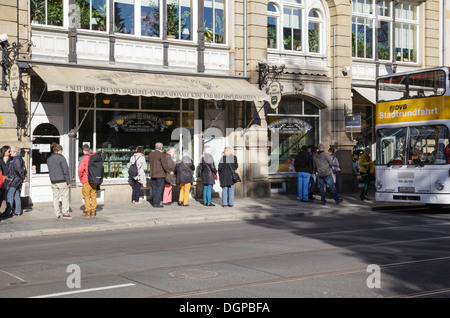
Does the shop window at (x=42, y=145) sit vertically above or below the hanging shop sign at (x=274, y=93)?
below

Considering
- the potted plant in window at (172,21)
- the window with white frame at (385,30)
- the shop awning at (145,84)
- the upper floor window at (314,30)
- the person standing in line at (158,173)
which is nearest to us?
the shop awning at (145,84)

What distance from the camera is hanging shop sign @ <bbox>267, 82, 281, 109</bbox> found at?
2116 cm

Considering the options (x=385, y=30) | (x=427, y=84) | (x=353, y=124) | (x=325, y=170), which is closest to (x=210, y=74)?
(x=325, y=170)

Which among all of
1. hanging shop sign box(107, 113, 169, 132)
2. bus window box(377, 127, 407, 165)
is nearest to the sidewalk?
bus window box(377, 127, 407, 165)

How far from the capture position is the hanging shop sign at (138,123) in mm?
19844

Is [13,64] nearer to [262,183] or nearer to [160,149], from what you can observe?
[160,149]

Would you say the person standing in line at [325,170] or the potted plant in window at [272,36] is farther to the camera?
the potted plant in window at [272,36]

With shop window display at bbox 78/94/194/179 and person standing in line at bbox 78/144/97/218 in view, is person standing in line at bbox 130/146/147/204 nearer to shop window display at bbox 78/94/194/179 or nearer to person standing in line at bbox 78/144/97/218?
shop window display at bbox 78/94/194/179

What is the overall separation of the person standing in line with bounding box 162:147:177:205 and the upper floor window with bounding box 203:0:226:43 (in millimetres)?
4768

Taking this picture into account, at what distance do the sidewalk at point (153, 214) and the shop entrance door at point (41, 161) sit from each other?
321 mm

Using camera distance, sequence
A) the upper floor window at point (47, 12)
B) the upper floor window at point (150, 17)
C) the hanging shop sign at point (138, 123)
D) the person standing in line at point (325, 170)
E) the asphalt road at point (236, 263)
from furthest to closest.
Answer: the upper floor window at point (150, 17) → the hanging shop sign at point (138, 123) → the person standing in line at point (325, 170) → the upper floor window at point (47, 12) → the asphalt road at point (236, 263)

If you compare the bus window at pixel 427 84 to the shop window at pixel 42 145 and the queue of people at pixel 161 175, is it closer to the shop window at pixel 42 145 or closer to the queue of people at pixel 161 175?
the queue of people at pixel 161 175

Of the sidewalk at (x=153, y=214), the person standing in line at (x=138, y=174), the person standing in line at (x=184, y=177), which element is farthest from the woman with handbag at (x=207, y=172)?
the person standing in line at (x=138, y=174)
